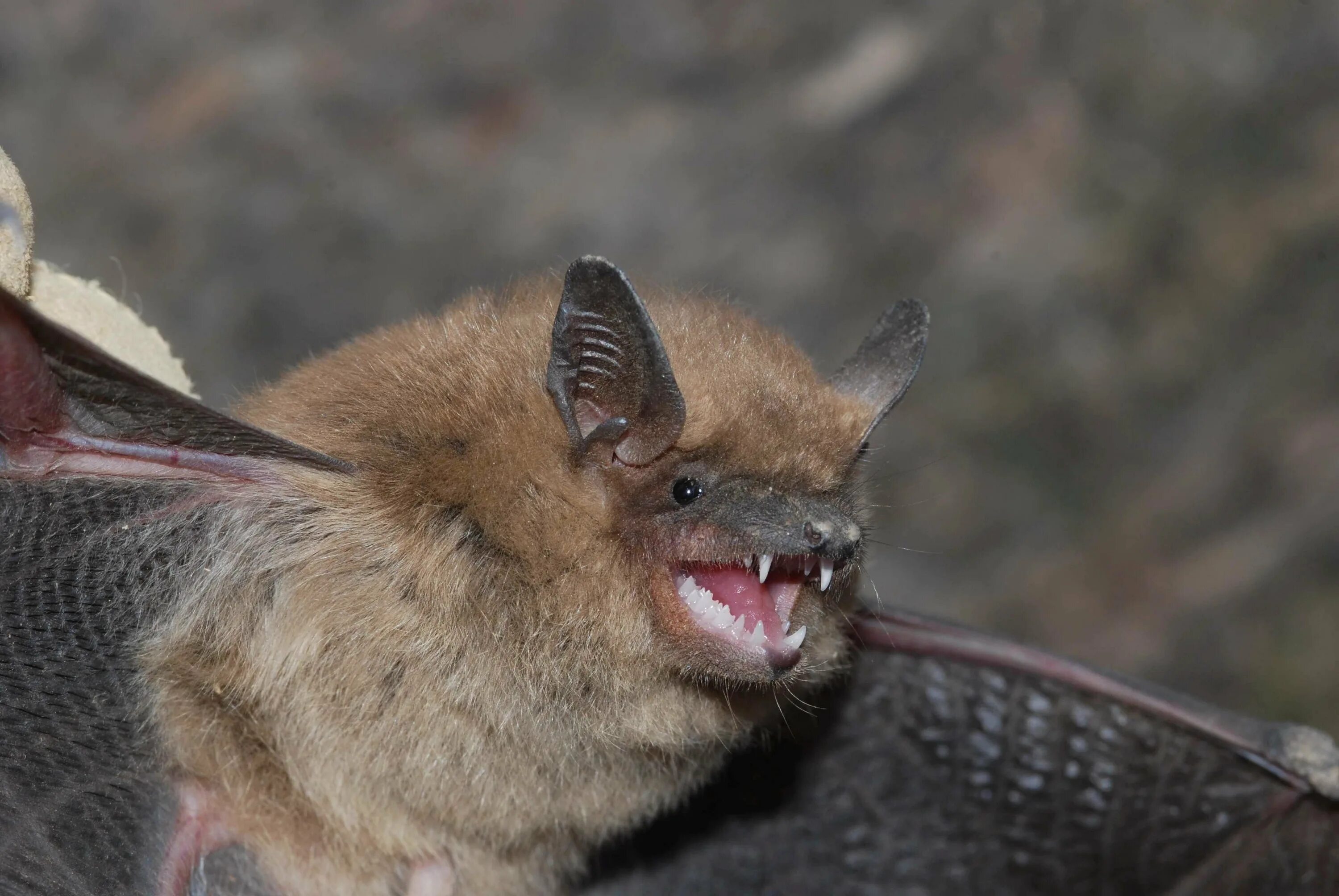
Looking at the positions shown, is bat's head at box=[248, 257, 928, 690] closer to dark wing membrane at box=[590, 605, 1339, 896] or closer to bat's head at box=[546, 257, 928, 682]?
bat's head at box=[546, 257, 928, 682]

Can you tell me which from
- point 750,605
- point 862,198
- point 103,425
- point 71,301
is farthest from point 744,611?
point 862,198

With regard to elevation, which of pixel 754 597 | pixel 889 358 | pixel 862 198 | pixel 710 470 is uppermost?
pixel 862 198

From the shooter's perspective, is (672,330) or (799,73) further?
(799,73)

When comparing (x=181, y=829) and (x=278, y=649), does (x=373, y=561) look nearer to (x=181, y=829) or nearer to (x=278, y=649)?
(x=278, y=649)

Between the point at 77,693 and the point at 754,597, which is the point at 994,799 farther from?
the point at 77,693

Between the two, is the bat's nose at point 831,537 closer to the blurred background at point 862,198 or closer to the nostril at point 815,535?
the nostril at point 815,535

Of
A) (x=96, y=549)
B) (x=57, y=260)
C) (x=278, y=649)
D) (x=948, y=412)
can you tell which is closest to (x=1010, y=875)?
(x=278, y=649)

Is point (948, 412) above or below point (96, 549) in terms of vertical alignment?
above

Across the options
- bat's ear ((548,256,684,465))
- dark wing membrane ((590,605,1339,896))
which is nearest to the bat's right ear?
bat's ear ((548,256,684,465))
